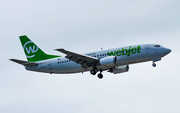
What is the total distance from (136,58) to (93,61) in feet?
24.0

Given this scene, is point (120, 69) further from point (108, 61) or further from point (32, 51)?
point (32, 51)

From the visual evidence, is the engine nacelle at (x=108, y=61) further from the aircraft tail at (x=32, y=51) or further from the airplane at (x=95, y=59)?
the aircraft tail at (x=32, y=51)

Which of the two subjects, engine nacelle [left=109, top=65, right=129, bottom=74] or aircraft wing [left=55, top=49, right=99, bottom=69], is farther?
engine nacelle [left=109, top=65, right=129, bottom=74]

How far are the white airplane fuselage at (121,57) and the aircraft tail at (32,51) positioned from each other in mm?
3388

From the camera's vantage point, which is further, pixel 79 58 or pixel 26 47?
pixel 26 47

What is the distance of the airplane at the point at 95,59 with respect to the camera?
62875 millimetres

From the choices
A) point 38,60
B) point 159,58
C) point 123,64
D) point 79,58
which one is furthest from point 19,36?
point 159,58

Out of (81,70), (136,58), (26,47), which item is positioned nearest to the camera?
(136,58)

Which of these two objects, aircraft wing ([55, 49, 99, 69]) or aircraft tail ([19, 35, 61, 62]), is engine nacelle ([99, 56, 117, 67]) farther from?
aircraft tail ([19, 35, 61, 62])

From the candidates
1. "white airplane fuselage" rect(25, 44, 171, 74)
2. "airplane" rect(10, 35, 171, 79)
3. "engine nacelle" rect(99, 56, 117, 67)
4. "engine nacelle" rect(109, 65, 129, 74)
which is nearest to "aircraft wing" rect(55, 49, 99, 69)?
"airplane" rect(10, 35, 171, 79)

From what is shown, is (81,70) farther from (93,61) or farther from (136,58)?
(136,58)

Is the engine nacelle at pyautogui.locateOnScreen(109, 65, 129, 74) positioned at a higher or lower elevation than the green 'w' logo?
lower

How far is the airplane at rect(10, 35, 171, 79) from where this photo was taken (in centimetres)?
6288

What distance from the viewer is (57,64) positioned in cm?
6781
